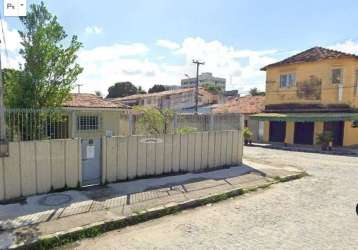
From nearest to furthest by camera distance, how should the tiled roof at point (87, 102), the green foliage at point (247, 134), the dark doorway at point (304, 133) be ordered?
the tiled roof at point (87, 102) → the dark doorway at point (304, 133) → the green foliage at point (247, 134)

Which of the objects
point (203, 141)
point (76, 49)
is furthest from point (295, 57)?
point (76, 49)

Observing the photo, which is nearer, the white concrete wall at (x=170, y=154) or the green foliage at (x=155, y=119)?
the white concrete wall at (x=170, y=154)

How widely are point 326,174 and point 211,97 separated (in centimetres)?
3836

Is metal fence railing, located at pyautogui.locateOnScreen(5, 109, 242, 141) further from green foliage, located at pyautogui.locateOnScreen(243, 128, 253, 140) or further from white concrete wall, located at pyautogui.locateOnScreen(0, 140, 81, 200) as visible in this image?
green foliage, located at pyautogui.locateOnScreen(243, 128, 253, 140)

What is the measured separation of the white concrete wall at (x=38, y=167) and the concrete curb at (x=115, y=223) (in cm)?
241

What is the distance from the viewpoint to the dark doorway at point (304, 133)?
23.1 m

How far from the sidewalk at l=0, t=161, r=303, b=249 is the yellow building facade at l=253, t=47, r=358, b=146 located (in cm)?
1469

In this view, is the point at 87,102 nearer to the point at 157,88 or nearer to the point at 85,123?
the point at 85,123

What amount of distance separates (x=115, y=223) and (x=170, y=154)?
4.19 metres

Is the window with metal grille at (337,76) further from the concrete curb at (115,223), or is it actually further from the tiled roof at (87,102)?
the concrete curb at (115,223)

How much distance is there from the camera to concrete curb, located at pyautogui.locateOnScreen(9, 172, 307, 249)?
4895 millimetres

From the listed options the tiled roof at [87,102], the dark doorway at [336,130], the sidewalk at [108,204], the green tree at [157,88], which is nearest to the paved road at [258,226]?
the sidewalk at [108,204]

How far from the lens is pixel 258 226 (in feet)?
19.2

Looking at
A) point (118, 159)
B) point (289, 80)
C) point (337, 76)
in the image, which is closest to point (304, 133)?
point (289, 80)
